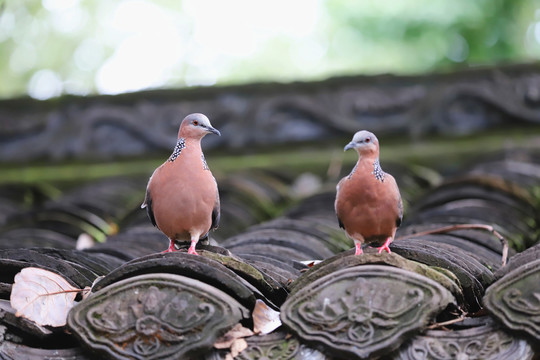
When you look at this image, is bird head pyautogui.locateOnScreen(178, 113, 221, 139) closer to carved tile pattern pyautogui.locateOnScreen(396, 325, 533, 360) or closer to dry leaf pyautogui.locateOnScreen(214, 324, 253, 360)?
dry leaf pyautogui.locateOnScreen(214, 324, 253, 360)

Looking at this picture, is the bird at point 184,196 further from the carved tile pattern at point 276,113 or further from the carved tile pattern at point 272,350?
the carved tile pattern at point 276,113

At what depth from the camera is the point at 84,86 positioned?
12.1 meters

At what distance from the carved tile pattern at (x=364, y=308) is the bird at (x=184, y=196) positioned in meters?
0.52

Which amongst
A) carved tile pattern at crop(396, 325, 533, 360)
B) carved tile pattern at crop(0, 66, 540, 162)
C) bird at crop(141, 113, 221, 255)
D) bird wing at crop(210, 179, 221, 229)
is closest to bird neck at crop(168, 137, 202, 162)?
bird at crop(141, 113, 221, 255)

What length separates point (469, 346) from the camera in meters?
2.02

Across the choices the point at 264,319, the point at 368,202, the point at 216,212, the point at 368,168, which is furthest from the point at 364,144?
the point at 264,319

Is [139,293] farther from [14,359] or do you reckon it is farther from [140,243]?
[140,243]

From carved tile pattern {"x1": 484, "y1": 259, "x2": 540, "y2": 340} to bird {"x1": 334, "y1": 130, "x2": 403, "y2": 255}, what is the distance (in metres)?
0.56

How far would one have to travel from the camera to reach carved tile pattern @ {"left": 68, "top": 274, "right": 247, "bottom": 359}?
6.81 feet

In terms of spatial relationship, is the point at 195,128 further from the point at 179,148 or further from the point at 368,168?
the point at 368,168

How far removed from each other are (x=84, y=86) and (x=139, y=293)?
10.3m

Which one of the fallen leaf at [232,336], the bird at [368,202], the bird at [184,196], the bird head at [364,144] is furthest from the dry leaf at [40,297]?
the bird head at [364,144]

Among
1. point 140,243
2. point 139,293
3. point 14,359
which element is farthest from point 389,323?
point 140,243

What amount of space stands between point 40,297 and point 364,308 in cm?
92
